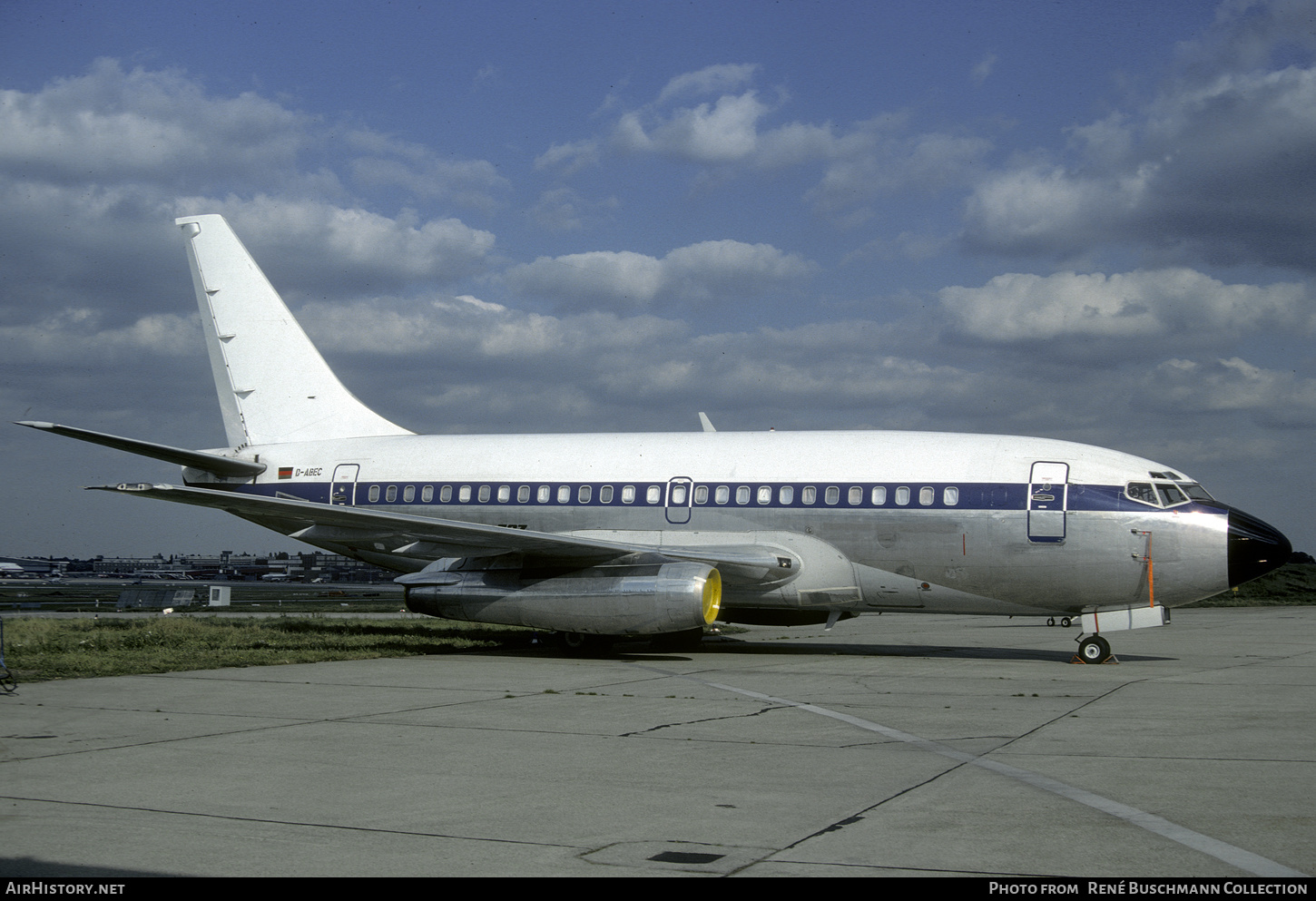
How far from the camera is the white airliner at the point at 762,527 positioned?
1627 centimetres

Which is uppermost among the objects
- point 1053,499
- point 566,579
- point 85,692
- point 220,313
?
point 220,313

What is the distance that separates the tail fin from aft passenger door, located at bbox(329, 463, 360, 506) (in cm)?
126

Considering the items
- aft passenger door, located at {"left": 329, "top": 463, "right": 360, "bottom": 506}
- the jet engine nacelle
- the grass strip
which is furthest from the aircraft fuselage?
the grass strip

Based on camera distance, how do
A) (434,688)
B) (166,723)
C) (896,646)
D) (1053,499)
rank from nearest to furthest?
(166,723) → (434,688) → (1053,499) → (896,646)

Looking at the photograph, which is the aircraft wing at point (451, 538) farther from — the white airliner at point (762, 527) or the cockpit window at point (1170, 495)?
the cockpit window at point (1170, 495)

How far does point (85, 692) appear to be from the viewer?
37.6ft

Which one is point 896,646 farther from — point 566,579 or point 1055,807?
point 1055,807

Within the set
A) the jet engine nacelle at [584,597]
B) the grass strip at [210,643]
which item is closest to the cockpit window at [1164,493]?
the jet engine nacelle at [584,597]

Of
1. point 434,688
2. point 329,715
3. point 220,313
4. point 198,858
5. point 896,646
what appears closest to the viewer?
point 198,858

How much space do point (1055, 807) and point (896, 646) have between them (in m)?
14.8

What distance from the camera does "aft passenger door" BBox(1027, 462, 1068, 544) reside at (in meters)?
16.5

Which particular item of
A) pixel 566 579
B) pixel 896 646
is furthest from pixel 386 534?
pixel 896 646

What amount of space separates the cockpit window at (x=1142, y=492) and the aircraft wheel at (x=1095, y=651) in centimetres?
219
